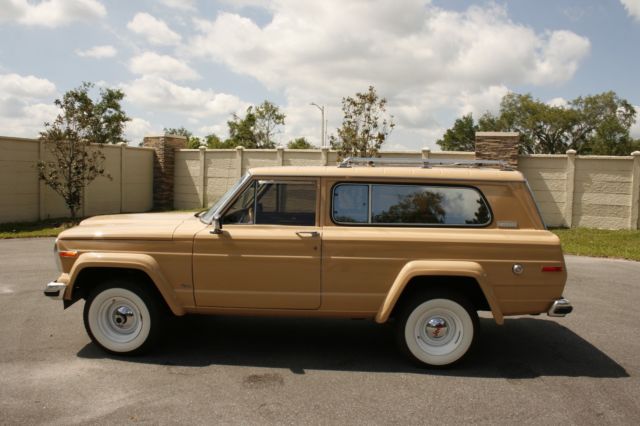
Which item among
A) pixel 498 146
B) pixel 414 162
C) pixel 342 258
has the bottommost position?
pixel 342 258

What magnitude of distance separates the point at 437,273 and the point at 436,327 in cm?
55

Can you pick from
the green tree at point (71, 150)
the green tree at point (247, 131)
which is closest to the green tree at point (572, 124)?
the green tree at point (247, 131)

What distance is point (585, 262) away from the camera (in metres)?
11.7

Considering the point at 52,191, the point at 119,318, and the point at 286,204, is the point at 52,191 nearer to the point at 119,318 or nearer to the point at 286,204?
the point at 119,318

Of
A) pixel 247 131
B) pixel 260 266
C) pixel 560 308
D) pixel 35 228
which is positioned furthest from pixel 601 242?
pixel 247 131

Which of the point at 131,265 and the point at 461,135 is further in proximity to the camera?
the point at 461,135

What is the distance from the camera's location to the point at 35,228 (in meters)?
16.2

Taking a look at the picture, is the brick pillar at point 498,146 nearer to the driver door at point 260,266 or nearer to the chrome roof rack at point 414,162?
the chrome roof rack at point 414,162

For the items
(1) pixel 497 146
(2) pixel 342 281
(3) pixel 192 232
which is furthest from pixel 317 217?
(1) pixel 497 146

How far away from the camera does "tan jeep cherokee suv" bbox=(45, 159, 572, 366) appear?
16.3 feet

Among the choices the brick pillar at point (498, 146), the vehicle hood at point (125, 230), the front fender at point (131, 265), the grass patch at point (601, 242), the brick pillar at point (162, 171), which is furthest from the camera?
the brick pillar at point (162, 171)

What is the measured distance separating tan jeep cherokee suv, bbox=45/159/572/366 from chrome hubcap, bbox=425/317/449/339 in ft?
0.04

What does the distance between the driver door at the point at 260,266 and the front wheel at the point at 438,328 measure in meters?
0.89

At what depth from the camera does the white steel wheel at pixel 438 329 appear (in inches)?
197
